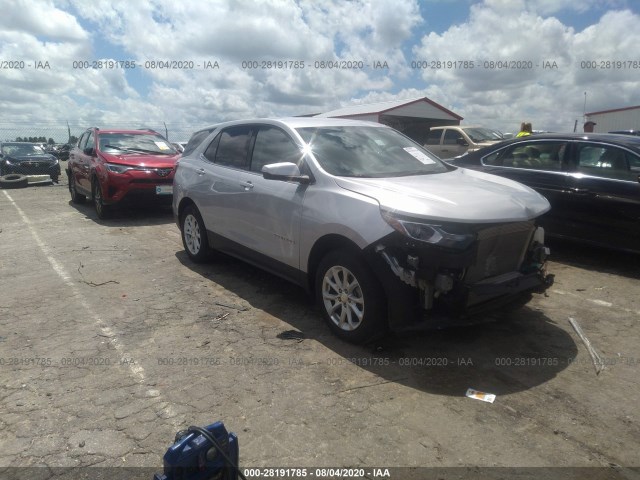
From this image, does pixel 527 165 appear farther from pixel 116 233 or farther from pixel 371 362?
pixel 116 233

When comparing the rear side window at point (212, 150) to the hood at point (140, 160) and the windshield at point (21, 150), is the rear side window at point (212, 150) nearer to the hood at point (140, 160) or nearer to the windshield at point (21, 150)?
the hood at point (140, 160)

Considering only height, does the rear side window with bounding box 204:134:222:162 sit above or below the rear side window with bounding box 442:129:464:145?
below

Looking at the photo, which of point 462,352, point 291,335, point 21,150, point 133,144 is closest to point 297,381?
point 291,335

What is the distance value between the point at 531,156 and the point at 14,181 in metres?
15.1

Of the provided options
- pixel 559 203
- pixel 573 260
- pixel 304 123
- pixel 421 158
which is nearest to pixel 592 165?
pixel 559 203

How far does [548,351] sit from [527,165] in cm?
321

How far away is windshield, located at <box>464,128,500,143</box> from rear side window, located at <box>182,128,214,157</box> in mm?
10929

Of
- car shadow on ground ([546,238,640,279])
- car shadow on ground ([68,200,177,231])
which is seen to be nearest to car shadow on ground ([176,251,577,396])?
car shadow on ground ([546,238,640,279])

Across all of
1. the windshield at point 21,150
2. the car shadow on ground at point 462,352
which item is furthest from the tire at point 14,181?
the car shadow on ground at point 462,352

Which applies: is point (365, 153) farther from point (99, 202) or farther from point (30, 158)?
point (30, 158)

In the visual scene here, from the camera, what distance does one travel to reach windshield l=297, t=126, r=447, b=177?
3992 millimetres

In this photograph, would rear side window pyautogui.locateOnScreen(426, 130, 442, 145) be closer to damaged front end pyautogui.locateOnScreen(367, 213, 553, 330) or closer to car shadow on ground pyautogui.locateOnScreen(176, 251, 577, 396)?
car shadow on ground pyautogui.locateOnScreen(176, 251, 577, 396)

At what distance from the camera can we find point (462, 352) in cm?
358

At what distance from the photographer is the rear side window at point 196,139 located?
5.87 meters
